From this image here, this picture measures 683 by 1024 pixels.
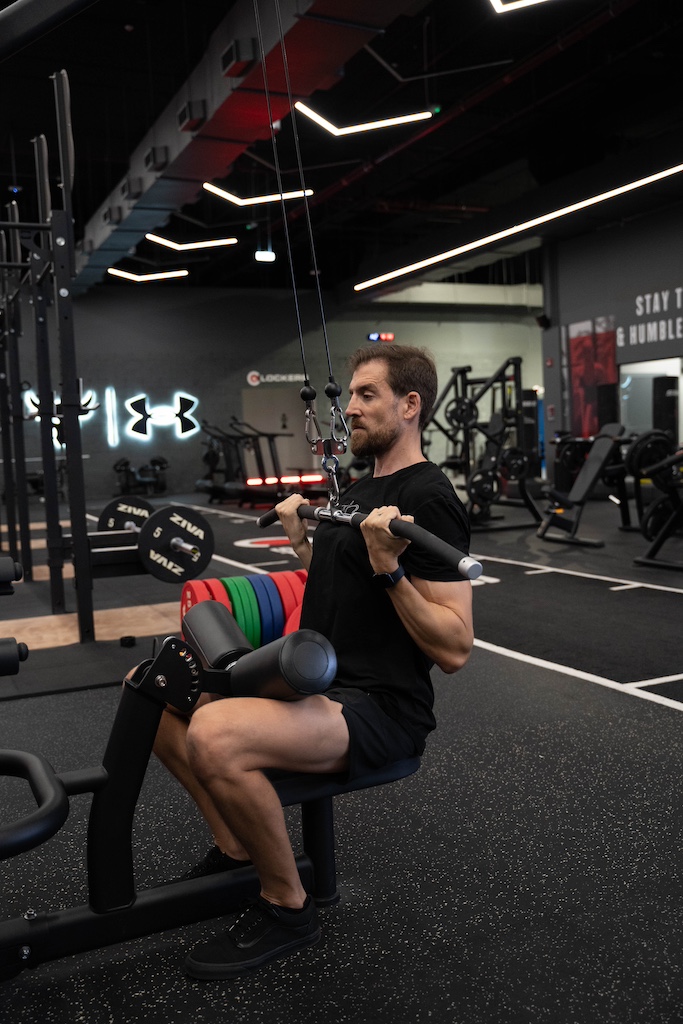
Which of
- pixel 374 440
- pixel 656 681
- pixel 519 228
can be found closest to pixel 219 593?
pixel 374 440

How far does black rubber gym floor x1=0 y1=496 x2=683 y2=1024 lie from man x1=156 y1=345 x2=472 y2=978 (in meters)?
0.13

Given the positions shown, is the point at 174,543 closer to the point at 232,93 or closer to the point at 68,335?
the point at 68,335

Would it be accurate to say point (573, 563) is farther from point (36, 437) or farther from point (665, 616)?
point (36, 437)

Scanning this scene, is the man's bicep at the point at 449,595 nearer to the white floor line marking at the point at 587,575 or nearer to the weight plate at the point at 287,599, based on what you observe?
the weight plate at the point at 287,599

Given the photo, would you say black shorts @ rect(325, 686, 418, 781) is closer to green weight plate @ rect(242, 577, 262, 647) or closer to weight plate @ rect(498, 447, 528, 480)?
green weight plate @ rect(242, 577, 262, 647)

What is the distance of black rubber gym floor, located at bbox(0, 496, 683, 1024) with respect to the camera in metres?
1.53

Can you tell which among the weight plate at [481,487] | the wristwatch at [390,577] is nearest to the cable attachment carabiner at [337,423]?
the wristwatch at [390,577]

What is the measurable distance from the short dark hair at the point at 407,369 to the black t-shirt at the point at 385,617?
0.19 metres

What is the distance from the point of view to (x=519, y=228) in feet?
34.8

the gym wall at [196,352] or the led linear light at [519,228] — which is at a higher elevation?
the led linear light at [519,228]

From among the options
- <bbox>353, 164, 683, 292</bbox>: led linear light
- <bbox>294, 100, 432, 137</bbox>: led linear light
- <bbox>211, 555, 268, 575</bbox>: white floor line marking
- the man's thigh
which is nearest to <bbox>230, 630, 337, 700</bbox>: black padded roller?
the man's thigh

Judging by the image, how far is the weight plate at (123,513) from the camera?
5312mm

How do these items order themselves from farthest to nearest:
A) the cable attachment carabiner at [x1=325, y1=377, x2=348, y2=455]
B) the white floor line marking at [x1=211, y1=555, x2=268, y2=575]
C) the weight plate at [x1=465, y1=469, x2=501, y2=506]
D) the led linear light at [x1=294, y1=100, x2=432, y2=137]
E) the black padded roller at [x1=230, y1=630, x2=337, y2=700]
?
the weight plate at [x1=465, y1=469, x2=501, y2=506], the led linear light at [x1=294, y1=100, x2=432, y2=137], the white floor line marking at [x1=211, y1=555, x2=268, y2=575], the cable attachment carabiner at [x1=325, y1=377, x2=348, y2=455], the black padded roller at [x1=230, y1=630, x2=337, y2=700]

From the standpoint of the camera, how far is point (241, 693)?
1549mm
